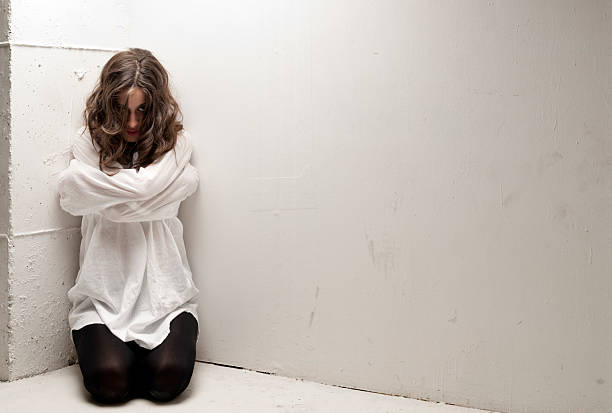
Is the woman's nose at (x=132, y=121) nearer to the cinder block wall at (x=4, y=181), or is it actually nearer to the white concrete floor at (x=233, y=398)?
the cinder block wall at (x=4, y=181)

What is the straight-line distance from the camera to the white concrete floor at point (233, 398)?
2156mm

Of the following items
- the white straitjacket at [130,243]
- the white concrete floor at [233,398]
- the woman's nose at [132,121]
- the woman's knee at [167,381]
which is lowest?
the white concrete floor at [233,398]

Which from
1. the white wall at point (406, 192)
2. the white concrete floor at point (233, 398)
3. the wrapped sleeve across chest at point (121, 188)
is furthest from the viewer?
the wrapped sleeve across chest at point (121, 188)

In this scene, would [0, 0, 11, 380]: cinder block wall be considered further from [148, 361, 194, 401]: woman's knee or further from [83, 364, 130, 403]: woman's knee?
[148, 361, 194, 401]: woman's knee

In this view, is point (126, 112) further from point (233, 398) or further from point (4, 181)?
point (233, 398)

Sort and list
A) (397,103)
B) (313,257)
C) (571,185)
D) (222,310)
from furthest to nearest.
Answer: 1. (222,310)
2. (313,257)
3. (397,103)
4. (571,185)

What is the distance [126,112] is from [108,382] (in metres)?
0.76

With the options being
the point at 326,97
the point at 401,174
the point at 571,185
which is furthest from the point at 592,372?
the point at 326,97

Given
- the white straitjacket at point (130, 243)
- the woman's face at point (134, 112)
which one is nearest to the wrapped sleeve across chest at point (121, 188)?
the white straitjacket at point (130, 243)

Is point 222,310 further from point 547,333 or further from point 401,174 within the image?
point 547,333

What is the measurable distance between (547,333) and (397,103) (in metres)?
0.70

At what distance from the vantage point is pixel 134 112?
7.77 feet

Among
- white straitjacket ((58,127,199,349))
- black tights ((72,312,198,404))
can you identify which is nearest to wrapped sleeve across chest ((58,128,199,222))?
white straitjacket ((58,127,199,349))

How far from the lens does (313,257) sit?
7.71 ft
